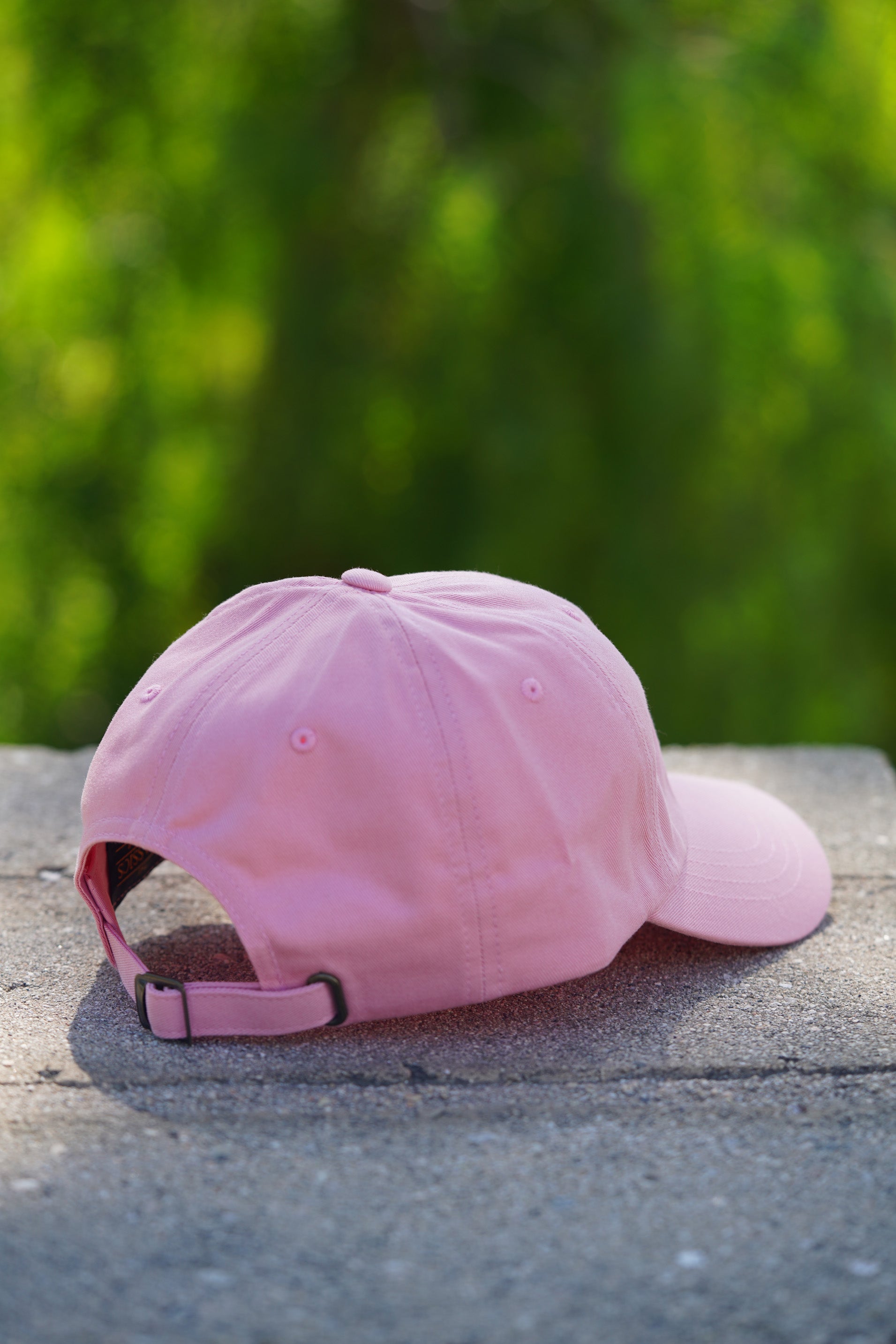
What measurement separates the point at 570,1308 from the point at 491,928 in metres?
0.40

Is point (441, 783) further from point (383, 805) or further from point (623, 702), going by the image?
point (623, 702)

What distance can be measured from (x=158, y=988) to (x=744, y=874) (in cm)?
68

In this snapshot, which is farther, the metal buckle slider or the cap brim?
the cap brim

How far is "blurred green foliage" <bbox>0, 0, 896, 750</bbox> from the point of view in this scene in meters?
3.70

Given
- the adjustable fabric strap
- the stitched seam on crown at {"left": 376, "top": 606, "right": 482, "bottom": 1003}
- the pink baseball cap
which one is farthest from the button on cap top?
the adjustable fabric strap

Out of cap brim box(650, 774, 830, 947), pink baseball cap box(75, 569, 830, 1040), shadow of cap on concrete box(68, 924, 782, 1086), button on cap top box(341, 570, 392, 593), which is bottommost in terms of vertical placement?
shadow of cap on concrete box(68, 924, 782, 1086)

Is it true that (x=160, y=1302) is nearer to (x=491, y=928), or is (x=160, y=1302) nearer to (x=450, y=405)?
(x=491, y=928)

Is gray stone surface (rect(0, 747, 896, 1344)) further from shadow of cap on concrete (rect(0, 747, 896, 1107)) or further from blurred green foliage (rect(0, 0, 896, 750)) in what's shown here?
blurred green foliage (rect(0, 0, 896, 750))

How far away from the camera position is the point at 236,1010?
51.8 inches

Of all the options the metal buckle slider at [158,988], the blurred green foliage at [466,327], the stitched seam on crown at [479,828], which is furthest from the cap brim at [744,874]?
the blurred green foliage at [466,327]

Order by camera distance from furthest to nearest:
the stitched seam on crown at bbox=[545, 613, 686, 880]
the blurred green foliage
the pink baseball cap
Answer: the blurred green foliage < the stitched seam on crown at bbox=[545, 613, 686, 880] < the pink baseball cap

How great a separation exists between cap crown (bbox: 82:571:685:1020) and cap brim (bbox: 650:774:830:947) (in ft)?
0.37

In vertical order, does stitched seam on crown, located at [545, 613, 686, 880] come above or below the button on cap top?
below

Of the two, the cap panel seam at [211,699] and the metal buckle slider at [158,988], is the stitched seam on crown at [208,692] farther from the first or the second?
the metal buckle slider at [158,988]
